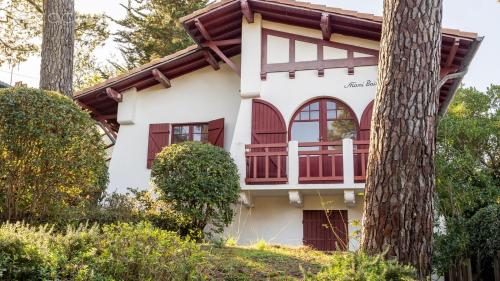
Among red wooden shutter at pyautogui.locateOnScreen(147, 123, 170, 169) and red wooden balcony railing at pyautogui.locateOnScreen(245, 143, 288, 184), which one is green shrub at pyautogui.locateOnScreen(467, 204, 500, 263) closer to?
red wooden balcony railing at pyautogui.locateOnScreen(245, 143, 288, 184)

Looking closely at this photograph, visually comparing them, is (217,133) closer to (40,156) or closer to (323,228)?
(323,228)

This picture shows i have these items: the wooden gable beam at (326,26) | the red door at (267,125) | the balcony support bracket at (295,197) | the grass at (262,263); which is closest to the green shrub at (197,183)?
the balcony support bracket at (295,197)

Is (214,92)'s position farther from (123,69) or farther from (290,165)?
(123,69)

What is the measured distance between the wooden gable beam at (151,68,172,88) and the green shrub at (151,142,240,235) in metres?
3.65

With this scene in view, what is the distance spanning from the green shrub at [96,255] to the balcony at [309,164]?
6939 mm

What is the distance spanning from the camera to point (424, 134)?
5.93 meters

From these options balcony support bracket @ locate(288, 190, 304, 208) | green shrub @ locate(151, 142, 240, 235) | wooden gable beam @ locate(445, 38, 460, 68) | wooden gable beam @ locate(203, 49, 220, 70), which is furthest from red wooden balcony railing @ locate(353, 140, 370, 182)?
wooden gable beam @ locate(203, 49, 220, 70)

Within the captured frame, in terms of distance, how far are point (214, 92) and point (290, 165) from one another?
164 inches

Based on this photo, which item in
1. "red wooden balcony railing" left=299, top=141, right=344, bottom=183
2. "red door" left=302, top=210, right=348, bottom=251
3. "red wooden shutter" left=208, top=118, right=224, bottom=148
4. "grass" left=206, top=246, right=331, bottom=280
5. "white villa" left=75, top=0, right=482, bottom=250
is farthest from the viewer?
"red wooden shutter" left=208, top=118, right=224, bottom=148

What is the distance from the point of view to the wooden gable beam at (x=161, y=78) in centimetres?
1471

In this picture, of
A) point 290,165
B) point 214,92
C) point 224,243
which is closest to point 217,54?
point 214,92

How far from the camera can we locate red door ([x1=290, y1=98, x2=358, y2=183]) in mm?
12945

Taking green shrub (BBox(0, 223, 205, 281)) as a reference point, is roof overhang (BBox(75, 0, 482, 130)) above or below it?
above

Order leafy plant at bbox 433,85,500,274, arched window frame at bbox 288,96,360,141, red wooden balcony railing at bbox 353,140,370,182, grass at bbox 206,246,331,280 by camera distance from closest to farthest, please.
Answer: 1. grass at bbox 206,246,331,280
2. leafy plant at bbox 433,85,500,274
3. red wooden balcony railing at bbox 353,140,370,182
4. arched window frame at bbox 288,96,360,141
